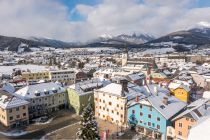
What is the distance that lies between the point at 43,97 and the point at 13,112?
38.5 feet

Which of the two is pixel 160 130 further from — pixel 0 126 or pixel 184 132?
pixel 0 126

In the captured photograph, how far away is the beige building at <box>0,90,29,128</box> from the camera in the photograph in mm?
51156

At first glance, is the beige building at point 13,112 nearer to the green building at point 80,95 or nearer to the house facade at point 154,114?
the green building at point 80,95

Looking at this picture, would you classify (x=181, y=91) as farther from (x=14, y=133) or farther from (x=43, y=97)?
(x=14, y=133)

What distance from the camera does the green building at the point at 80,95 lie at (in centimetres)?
6075

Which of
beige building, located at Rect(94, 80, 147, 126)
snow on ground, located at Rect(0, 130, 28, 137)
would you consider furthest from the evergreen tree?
snow on ground, located at Rect(0, 130, 28, 137)

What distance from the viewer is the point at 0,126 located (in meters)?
52.6

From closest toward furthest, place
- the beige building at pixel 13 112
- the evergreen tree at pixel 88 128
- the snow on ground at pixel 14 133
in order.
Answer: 1. the evergreen tree at pixel 88 128
2. the snow on ground at pixel 14 133
3. the beige building at pixel 13 112

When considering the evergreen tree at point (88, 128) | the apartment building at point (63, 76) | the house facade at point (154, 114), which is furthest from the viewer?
the apartment building at point (63, 76)

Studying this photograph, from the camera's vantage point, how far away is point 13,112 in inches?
2042

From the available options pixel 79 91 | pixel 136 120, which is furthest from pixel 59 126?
pixel 136 120

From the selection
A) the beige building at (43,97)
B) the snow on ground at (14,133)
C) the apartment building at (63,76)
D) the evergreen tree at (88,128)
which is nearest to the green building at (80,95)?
the beige building at (43,97)

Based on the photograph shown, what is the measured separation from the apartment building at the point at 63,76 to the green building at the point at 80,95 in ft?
161

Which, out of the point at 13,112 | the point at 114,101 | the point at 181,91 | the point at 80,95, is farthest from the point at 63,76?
the point at 181,91
